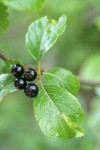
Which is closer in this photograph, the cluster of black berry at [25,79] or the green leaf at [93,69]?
the cluster of black berry at [25,79]

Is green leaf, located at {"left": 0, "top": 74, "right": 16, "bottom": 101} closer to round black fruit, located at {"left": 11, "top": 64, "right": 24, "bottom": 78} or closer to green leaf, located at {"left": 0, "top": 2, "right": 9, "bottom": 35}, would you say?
round black fruit, located at {"left": 11, "top": 64, "right": 24, "bottom": 78}

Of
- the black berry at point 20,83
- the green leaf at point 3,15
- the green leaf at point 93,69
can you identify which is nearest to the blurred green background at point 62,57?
the green leaf at point 93,69

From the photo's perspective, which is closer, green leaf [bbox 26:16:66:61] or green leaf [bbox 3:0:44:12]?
green leaf [bbox 26:16:66:61]

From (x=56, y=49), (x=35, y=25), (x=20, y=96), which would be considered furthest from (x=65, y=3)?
(x=35, y=25)

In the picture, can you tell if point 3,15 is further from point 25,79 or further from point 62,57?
point 62,57

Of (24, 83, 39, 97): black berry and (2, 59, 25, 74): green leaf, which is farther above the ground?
(2, 59, 25, 74): green leaf

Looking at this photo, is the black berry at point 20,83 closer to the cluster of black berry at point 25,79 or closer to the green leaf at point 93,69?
the cluster of black berry at point 25,79

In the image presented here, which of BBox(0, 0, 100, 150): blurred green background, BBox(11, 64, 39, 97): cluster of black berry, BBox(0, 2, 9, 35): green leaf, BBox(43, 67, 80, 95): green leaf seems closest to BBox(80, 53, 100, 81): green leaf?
BBox(0, 0, 100, 150): blurred green background
